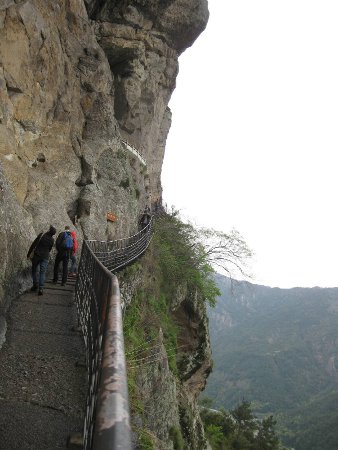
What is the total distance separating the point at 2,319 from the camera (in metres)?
6.14

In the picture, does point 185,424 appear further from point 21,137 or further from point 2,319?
point 21,137

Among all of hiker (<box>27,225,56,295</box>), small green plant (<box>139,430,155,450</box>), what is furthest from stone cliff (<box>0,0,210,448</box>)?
small green plant (<box>139,430,155,450</box>)

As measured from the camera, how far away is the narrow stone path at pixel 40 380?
3463 millimetres

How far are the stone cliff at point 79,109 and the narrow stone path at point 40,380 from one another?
37.9 inches

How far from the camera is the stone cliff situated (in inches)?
543

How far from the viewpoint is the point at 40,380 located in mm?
4523

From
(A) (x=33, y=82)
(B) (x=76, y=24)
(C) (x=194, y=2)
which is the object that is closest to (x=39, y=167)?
(A) (x=33, y=82)

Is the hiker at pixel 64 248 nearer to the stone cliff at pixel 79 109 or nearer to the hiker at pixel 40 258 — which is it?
the stone cliff at pixel 79 109

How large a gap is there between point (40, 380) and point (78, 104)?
1862 cm

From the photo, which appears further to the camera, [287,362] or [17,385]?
[287,362]

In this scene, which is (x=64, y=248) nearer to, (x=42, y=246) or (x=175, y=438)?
(x=42, y=246)

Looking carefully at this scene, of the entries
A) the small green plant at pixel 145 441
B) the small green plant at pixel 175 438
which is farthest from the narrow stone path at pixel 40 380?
the small green plant at pixel 175 438

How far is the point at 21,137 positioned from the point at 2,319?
11425mm

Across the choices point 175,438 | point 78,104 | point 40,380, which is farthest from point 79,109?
point 40,380
